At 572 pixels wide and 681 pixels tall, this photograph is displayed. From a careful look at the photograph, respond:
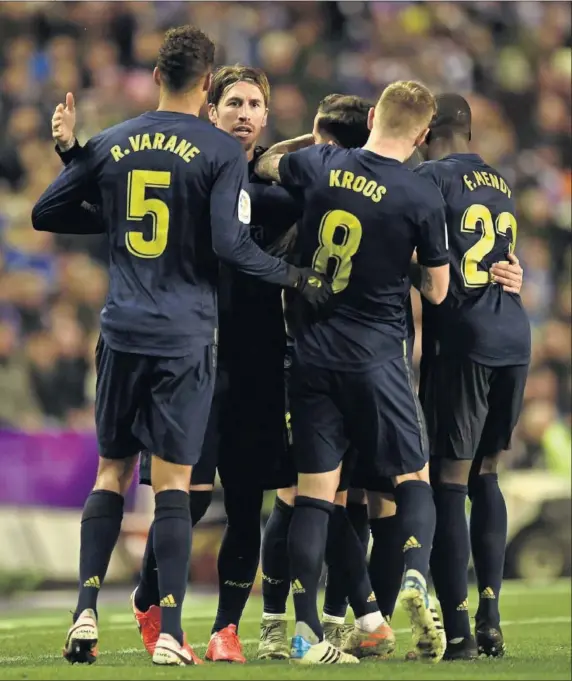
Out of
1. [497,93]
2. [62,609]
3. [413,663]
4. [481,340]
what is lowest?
[62,609]

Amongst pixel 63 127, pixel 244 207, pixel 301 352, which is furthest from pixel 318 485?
pixel 63 127

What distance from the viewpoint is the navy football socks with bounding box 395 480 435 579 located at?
17.9ft

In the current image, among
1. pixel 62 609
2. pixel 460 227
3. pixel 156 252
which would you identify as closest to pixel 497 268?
pixel 460 227

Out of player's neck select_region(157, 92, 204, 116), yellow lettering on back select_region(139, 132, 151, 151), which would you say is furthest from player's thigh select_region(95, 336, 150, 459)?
player's neck select_region(157, 92, 204, 116)

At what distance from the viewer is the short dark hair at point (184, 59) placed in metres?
5.37

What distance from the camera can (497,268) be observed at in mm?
6031

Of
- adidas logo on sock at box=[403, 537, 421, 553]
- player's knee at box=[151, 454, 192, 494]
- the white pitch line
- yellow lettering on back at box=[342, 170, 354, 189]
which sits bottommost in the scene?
the white pitch line

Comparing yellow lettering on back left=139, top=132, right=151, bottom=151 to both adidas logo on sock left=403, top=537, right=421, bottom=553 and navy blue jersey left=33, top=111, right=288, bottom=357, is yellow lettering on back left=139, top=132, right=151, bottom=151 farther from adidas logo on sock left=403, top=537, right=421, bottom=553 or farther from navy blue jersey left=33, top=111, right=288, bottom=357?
adidas logo on sock left=403, top=537, right=421, bottom=553

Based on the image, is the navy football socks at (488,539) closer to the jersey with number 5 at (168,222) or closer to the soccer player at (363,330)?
the soccer player at (363,330)

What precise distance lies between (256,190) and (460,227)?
2.72ft

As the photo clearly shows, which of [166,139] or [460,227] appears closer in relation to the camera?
[166,139]

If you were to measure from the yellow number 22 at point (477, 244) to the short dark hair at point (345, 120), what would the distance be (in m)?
0.54

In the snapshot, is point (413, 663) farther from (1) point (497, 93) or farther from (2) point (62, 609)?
(1) point (497, 93)

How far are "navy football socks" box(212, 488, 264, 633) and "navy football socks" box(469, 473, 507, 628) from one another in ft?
2.93
